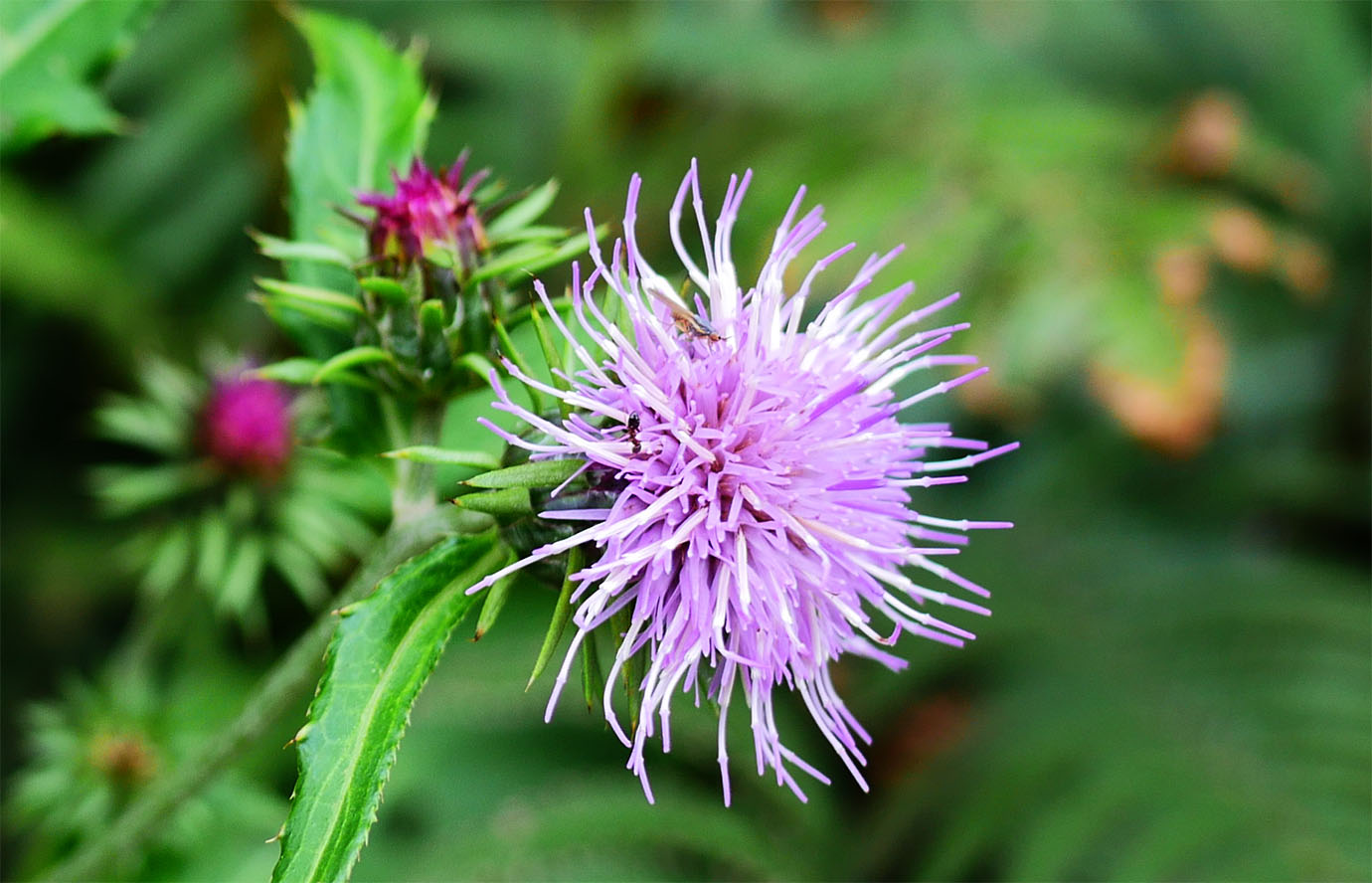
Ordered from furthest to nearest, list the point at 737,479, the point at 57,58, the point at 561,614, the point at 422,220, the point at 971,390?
the point at 971,390 → the point at 57,58 → the point at 422,220 → the point at 737,479 → the point at 561,614

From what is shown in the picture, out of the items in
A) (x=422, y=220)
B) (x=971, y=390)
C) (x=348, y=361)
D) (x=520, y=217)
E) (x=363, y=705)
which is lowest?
(x=363, y=705)

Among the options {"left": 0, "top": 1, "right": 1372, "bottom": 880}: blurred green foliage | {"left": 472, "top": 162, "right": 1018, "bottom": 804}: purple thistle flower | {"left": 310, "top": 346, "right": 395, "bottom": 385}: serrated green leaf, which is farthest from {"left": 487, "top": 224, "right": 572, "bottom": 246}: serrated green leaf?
{"left": 0, "top": 1, "right": 1372, "bottom": 880}: blurred green foliage

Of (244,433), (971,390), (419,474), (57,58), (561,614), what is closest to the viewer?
(561,614)

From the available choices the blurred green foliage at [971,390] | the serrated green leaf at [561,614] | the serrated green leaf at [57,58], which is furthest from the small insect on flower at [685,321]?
the blurred green foliage at [971,390]

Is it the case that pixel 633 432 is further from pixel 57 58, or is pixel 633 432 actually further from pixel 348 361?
pixel 57 58

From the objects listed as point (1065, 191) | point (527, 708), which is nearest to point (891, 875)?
point (527, 708)

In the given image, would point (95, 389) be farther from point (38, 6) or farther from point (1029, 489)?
point (1029, 489)

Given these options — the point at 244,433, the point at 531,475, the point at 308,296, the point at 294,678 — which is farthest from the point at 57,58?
the point at 531,475

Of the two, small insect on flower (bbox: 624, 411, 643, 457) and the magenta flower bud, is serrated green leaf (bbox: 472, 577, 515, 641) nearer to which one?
small insect on flower (bbox: 624, 411, 643, 457)
